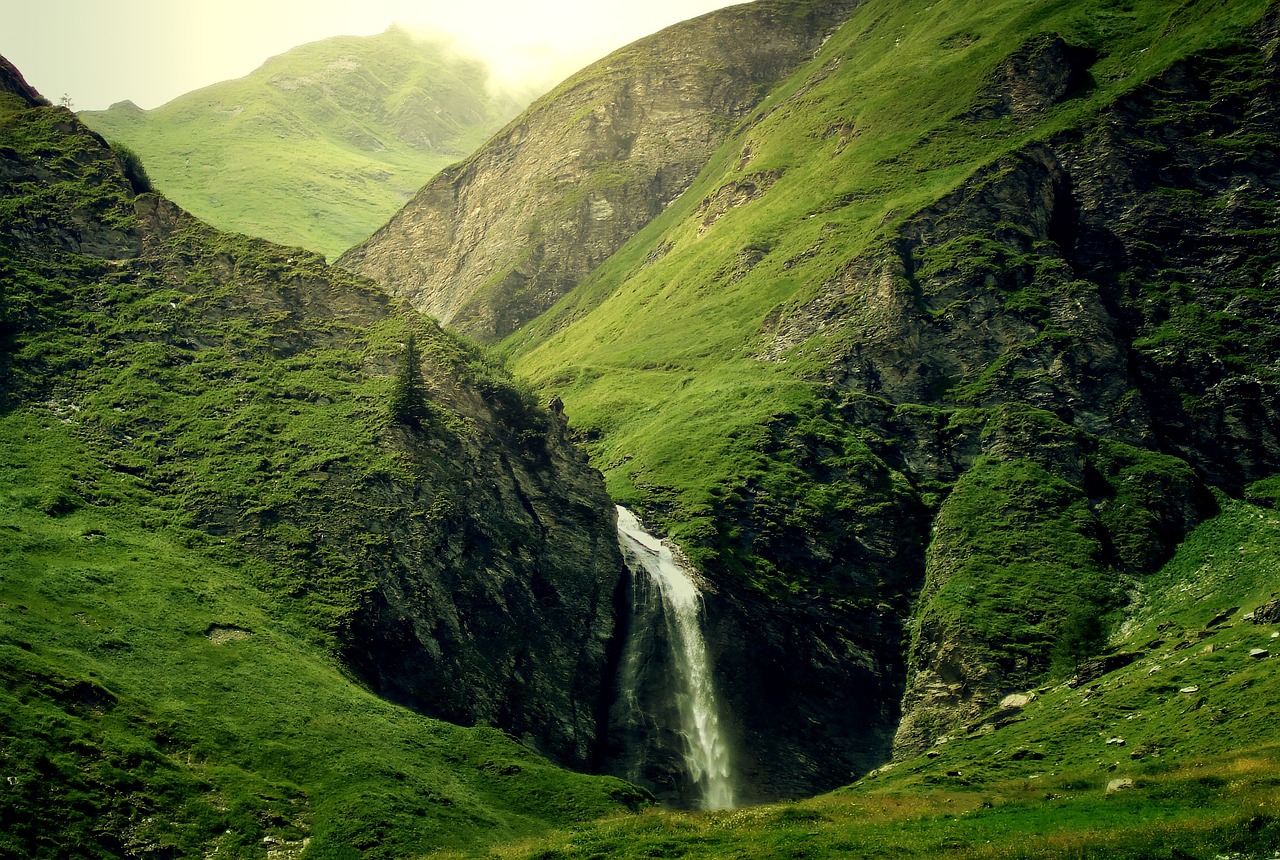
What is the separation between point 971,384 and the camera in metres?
135

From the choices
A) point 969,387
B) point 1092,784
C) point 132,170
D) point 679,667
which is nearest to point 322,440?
point 679,667

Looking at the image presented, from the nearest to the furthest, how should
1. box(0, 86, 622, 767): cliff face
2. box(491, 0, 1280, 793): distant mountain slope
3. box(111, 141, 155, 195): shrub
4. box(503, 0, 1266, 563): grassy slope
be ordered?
box(0, 86, 622, 767): cliff face < box(491, 0, 1280, 793): distant mountain slope < box(111, 141, 155, 195): shrub < box(503, 0, 1266, 563): grassy slope

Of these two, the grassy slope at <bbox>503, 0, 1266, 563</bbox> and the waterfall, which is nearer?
the waterfall

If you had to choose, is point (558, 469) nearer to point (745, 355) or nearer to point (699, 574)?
point (699, 574)

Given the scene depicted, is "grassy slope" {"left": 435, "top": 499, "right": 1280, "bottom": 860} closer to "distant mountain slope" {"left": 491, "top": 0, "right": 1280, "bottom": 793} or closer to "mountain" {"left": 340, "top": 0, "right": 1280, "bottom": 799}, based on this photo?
"mountain" {"left": 340, "top": 0, "right": 1280, "bottom": 799}

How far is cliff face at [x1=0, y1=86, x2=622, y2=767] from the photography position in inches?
3324

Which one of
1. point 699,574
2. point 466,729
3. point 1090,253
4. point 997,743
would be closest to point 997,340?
point 1090,253

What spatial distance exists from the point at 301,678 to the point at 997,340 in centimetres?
9853

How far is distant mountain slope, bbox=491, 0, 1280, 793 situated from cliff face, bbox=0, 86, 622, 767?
1812 centimetres

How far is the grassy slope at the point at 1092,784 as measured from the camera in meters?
36.8

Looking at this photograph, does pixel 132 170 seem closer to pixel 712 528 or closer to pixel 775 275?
pixel 712 528

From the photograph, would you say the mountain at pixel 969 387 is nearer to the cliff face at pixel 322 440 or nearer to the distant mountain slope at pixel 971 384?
the distant mountain slope at pixel 971 384

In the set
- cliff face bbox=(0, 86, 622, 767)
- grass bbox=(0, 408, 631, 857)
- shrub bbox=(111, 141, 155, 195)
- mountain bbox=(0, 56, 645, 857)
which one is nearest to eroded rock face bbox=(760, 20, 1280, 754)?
cliff face bbox=(0, 86, 622, 767)

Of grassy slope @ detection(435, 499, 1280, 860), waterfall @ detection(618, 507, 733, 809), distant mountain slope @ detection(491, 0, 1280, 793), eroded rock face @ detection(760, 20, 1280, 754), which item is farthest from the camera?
eroded rock face @ detection(760, 20, 1280, 754)
